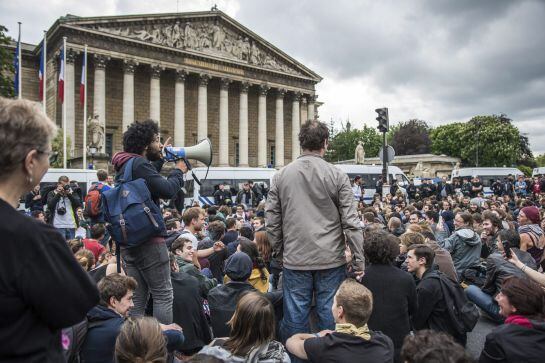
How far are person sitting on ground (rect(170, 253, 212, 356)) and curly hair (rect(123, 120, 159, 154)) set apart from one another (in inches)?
60.0

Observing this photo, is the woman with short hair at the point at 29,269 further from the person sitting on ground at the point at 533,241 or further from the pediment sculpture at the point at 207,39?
the pediment sculpture at the point at 207,39

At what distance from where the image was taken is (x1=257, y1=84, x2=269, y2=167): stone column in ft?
147

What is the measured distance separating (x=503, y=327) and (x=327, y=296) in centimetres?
152

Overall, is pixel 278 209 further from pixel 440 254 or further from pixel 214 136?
pixel 214 136

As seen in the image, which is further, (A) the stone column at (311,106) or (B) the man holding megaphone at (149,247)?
(A) the stone column at (311,106)

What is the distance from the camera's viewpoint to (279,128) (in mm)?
46719

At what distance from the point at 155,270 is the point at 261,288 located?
2022 mm

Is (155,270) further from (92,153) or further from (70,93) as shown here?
(70,93)

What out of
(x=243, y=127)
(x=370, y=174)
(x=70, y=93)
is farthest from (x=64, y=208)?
(x=243, y=127)

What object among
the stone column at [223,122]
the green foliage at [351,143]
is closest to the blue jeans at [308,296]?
the stone column at [223,122]

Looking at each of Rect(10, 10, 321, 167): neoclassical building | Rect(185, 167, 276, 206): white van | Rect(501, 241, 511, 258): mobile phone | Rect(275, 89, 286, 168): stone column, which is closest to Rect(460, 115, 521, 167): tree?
Rect(10, 10, 321, 167): neoclassical building

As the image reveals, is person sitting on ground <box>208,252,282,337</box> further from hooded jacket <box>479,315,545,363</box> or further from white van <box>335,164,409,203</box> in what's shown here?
white van <box>335,164,409,203</box>

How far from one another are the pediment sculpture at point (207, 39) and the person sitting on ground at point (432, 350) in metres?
36.8

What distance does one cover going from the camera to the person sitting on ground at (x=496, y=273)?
5.62m
